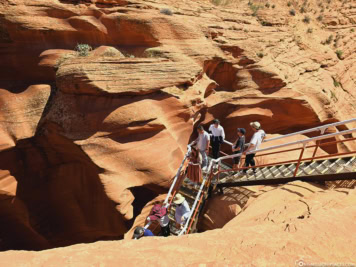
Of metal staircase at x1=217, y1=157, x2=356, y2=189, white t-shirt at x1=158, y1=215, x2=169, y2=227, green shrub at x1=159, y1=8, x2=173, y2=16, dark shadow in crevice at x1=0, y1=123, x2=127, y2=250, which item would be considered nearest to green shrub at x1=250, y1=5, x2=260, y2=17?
green shrub at x1=159, y1=8, x2=173, y2=16

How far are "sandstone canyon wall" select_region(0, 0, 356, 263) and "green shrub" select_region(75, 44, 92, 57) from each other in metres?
0.28

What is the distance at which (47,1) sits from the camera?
853cm

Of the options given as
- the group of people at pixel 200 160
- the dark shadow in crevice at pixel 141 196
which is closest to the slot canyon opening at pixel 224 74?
the group of people at pixel 200 160

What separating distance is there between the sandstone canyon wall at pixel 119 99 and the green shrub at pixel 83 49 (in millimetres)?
282

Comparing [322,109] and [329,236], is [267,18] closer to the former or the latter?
[322,109]

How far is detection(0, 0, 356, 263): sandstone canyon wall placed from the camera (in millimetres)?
7418

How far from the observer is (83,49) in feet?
28.5

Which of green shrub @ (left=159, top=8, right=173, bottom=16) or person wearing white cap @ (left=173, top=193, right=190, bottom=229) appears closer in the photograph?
person wearing white cap @ (left=173, top=193, right=190, bottom=229)

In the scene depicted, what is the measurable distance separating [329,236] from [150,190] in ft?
21.1

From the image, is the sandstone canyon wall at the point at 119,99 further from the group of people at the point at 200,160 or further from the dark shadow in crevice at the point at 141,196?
the group of people at the point at 200,160

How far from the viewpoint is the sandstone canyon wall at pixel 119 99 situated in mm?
7418

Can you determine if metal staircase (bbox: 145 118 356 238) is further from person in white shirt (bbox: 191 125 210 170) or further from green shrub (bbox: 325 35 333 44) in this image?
green shrub (bbox: 325 35 333 44)

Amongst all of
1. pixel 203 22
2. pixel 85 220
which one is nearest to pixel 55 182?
pixel 85 220

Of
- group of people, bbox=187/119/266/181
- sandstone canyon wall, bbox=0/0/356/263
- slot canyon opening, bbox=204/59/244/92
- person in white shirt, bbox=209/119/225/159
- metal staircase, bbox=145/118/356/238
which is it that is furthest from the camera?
slot canyon opening, bbox=204/59/244/92
